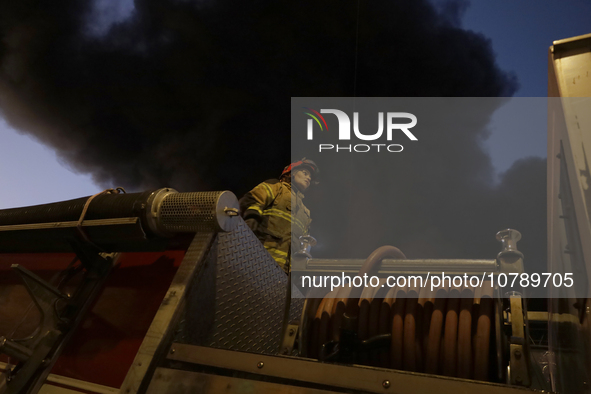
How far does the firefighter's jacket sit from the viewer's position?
3359mm

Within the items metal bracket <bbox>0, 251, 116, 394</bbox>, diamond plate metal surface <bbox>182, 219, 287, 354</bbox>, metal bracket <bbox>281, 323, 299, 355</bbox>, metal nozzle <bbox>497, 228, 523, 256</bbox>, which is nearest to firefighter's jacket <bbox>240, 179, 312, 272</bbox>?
diamond plate metal surface <bbox>182, 219, 287, 354</bbox>

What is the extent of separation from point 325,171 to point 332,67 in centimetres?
254

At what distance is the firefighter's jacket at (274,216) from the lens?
3.36 m

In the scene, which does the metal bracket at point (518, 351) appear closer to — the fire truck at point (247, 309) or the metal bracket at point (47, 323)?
the fire truck at point (247, 309)

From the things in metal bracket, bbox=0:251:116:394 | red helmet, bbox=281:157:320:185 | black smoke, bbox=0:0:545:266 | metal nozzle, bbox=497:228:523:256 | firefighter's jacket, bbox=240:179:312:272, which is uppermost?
black smoke, bbox=0:0:545:266

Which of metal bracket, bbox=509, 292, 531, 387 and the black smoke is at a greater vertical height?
the black smoke

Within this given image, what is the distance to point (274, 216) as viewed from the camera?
349cm

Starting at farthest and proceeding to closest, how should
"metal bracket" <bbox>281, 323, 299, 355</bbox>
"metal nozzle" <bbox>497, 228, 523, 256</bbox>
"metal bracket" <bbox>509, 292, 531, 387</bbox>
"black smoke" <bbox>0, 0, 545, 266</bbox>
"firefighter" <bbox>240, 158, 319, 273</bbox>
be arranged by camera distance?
"black smoke" <bbox>0, 0, 545, 266</bbox> → "firefighter" <bbox>240, 158, 319, 273</bbox> → "metal nozzle" <bbox>497, 228, 523, 256</bbox> → "metal bracket" <bbox>281, 323, 299, 355</bbox> → "metal bracket" <bbox>509, 292, 531, 387</bbox>

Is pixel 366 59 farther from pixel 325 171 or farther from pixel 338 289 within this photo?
pixel 338 289

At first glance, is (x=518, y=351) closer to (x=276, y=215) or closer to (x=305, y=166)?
(x=276, y=215)

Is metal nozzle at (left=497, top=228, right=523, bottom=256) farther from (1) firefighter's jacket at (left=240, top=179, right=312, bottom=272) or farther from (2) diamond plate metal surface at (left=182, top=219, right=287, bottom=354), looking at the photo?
Answer: (1) firefighter's jacket at (left=240, top=179, right=312, bottom=272)

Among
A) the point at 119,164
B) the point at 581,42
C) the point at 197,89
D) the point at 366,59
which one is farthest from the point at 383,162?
the point at 581,42

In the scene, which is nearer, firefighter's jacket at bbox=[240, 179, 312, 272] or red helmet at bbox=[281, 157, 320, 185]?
firefighter's jacket at bbox=[240, 179, 312, 272]

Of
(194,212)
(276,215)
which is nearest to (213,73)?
(276,215)
